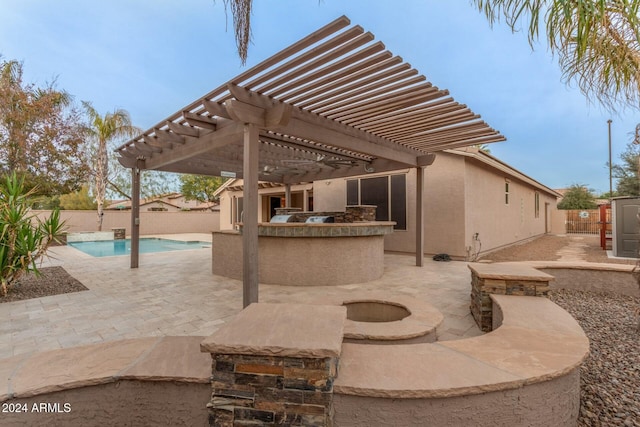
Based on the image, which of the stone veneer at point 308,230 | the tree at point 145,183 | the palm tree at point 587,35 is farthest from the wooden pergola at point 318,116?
the tree at point 145,183

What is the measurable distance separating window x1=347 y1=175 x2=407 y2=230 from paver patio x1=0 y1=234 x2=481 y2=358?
2.51 metres

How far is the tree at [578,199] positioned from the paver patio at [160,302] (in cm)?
2671

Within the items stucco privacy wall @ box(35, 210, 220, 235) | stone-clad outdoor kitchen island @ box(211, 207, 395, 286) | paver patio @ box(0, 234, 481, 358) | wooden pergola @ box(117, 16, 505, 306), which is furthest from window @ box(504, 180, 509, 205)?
stucco privacy wall @ box(35, 210, 220, 235)

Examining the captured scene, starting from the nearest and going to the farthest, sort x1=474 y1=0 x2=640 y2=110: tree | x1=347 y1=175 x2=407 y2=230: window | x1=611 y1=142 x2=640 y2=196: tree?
x1=474 y1=0 x2=640 y2=110: tree → x1=347 y1=175 x2=407 y2=230: window → x1=611 y1=142 x2=640 y2=196: tree

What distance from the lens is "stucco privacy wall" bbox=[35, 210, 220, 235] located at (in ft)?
58.4

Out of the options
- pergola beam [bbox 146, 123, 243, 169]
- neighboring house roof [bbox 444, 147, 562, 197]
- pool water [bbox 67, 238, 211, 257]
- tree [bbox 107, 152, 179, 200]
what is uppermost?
tree [bbox 107, 152, 179, 200]

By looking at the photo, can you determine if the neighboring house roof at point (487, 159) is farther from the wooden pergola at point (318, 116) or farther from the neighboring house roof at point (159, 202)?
the neighboring house roof at point (159, 202)

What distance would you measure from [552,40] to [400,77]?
1.45m

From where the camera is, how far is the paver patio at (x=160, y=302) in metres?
3.22

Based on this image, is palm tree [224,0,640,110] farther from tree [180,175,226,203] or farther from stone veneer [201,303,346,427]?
tree [180,175,226,203]

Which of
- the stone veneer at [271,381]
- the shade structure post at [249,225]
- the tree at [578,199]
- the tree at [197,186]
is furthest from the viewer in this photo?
the tree at [197,186]

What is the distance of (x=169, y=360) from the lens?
1.94 metres

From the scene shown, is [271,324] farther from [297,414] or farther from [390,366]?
[390,366]

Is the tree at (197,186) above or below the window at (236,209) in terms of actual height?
above
